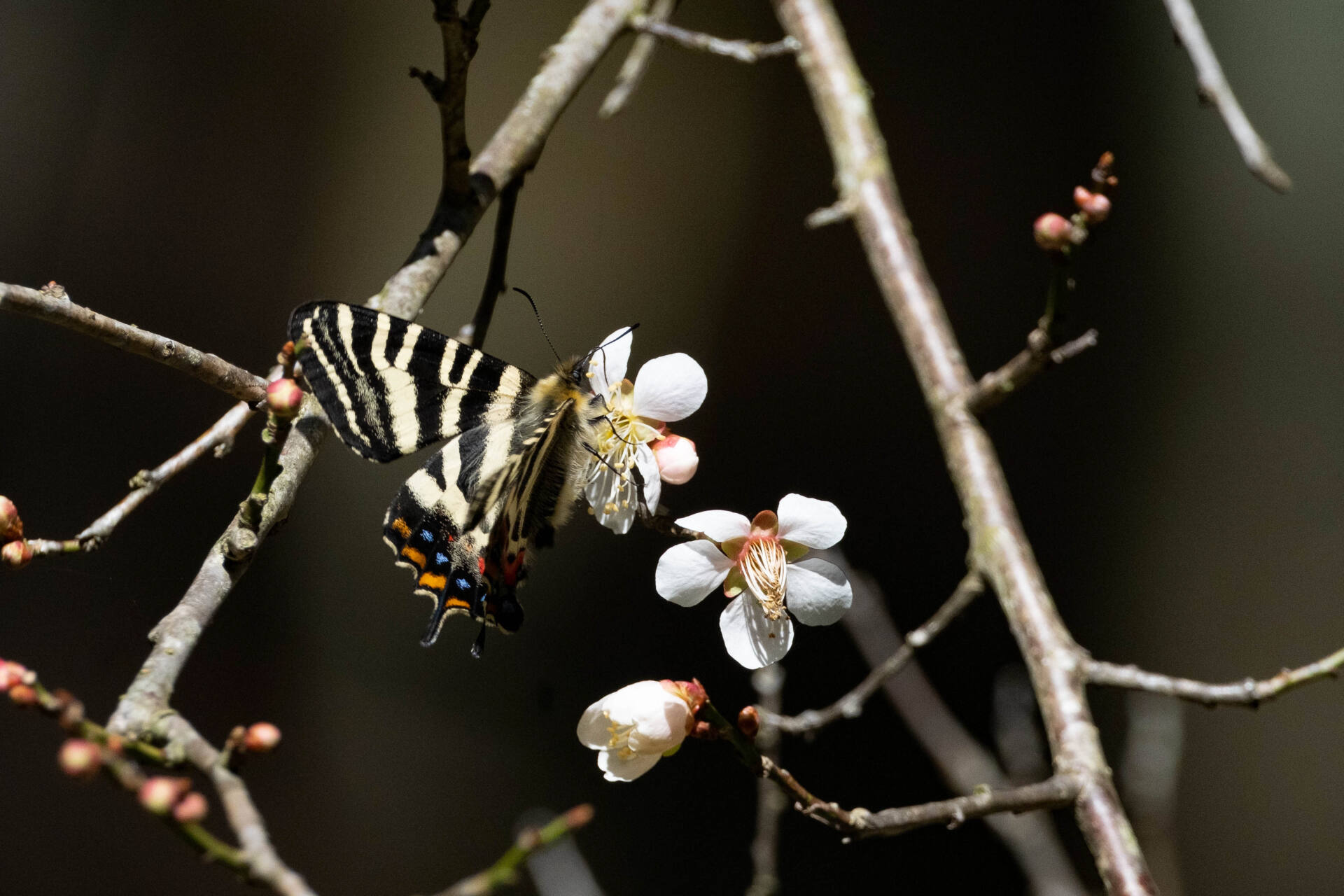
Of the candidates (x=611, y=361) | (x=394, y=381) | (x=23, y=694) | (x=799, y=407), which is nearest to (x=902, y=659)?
(x=611, y=361)

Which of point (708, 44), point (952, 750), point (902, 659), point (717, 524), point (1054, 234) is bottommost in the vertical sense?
point (952, 750)

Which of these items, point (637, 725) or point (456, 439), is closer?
point (637, 725)

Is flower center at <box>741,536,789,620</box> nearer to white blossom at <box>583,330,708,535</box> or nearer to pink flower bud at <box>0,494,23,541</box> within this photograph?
white blossom at <box>583,330,708,535</box>

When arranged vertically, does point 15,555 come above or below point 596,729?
above

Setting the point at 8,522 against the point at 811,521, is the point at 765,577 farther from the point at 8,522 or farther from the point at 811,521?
the point at 8,522

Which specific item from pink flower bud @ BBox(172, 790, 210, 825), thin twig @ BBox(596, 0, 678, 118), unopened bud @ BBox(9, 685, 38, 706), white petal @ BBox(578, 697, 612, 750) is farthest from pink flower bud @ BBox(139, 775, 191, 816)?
thin twig @ BBox(596, 0, 678, 118)

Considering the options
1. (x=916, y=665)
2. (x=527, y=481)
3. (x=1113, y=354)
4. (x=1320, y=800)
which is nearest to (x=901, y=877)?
(x=916, y=665)

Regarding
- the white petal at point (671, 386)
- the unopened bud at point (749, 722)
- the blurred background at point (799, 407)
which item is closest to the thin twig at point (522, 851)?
the unopened bud at point (749, 722)
